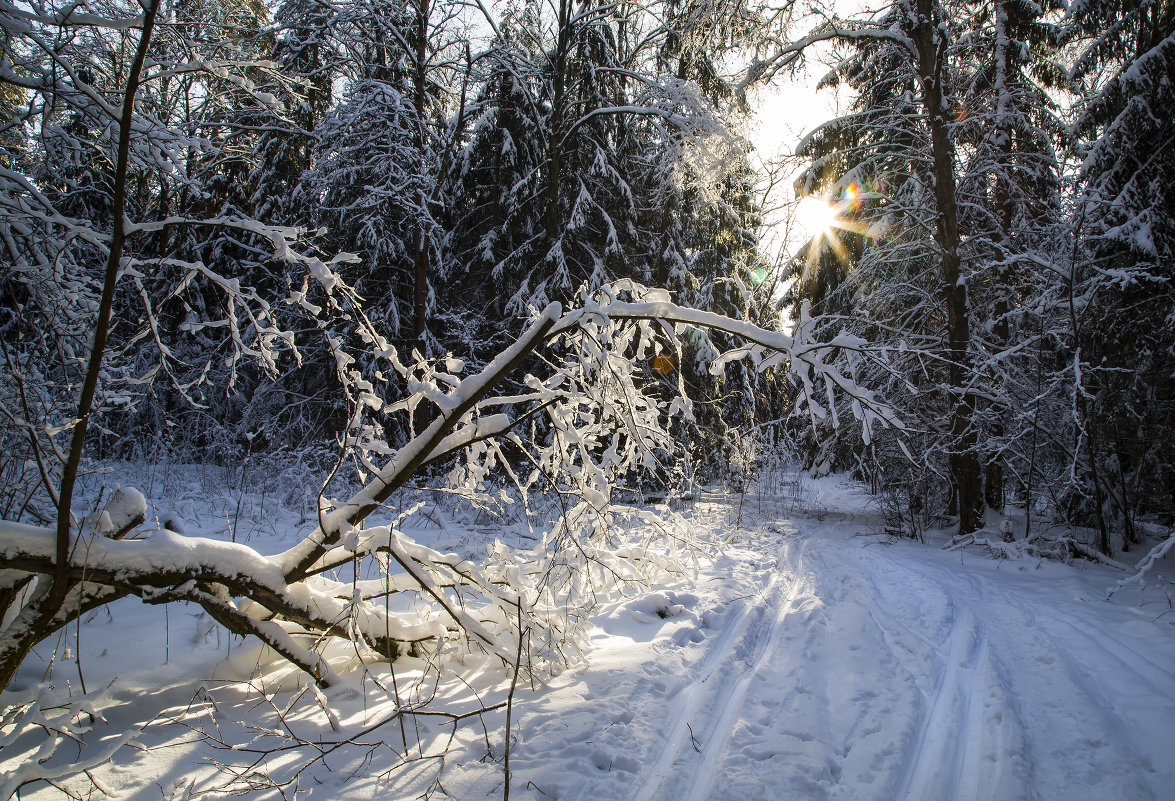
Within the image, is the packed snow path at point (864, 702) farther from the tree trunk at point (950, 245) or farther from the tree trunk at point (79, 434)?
the tree trunk at point (950, 245)

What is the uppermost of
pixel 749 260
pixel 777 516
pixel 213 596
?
pixel 749 260

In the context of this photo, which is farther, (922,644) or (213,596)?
(922,644)

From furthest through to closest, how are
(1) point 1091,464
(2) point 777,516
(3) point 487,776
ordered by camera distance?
(2) point 777,516 → (1) point 1091,464 → (3) point 487,776

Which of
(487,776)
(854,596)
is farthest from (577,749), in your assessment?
(854,596)

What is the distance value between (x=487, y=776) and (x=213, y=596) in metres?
1.55

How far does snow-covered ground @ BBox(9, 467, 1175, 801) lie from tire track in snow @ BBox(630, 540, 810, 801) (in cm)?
1

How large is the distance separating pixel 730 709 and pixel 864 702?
0.80m

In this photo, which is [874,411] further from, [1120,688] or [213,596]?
[213,596]

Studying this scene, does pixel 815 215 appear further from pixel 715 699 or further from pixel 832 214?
pixel 715 699

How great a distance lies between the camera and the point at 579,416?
434cm

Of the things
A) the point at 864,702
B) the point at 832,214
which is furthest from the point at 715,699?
the point at 832,214

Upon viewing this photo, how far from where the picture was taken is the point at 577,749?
8.21ft

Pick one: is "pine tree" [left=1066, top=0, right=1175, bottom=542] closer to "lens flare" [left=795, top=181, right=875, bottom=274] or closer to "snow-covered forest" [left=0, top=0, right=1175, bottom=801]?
"snow-covered forest" [left=0, top=0, right=1175, bottom=801]

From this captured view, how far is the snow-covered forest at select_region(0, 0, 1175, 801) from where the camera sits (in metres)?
2.44
